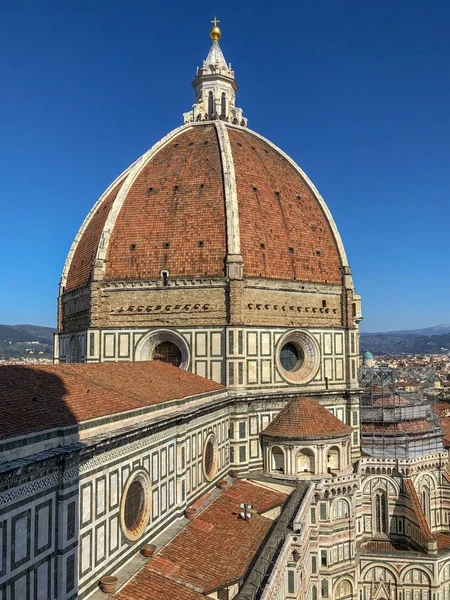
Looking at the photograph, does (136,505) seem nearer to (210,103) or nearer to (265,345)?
(265,345)

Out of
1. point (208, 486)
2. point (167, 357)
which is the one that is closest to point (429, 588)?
point (208, 486)

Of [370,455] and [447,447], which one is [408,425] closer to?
[370,455]

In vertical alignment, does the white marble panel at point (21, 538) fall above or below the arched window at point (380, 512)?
above

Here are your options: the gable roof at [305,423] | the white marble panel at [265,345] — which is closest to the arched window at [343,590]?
the gable roof at [305,423]

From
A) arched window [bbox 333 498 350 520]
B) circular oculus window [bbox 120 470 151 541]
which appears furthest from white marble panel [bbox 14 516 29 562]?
arched window [bbox 333 498 350 520]

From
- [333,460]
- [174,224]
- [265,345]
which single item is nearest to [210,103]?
[174,224]

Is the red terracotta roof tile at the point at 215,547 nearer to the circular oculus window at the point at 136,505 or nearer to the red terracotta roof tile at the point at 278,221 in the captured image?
the circular oculus window at the point at 136,505

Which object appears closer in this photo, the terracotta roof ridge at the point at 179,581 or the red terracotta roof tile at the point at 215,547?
the terracotta roof ridge at the point at 179,581
